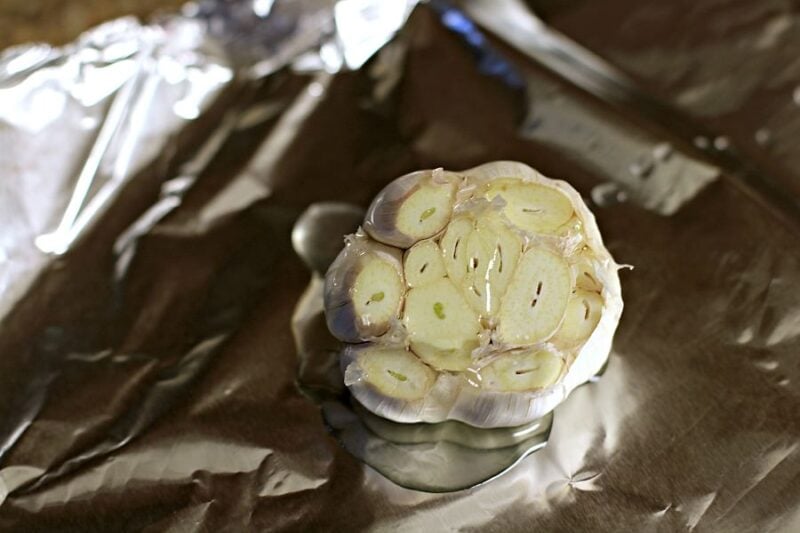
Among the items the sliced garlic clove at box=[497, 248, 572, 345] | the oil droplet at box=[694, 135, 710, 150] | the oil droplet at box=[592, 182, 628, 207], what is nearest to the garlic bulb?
the sliced garlic clove at box=[497, 248, 572, 345]

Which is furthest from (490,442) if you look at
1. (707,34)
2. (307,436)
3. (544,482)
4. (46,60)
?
(46,60)

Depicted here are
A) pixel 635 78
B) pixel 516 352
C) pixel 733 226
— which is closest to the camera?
pixel 516 352

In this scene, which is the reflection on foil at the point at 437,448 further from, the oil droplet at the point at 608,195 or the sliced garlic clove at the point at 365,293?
the oil droplet at the point at 608,195

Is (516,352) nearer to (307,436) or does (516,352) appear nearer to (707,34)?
(307,436)

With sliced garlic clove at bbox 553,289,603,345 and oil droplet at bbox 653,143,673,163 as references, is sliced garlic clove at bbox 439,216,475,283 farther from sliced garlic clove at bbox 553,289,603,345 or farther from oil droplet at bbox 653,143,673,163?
oil droplet at bbox 653,143,673,163

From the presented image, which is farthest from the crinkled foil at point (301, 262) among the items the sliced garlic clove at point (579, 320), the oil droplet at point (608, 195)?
the sliced garlic clove at point (579, 320)

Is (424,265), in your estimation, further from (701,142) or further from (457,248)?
(701,142)

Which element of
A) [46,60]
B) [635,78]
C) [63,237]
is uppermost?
[46,60]
